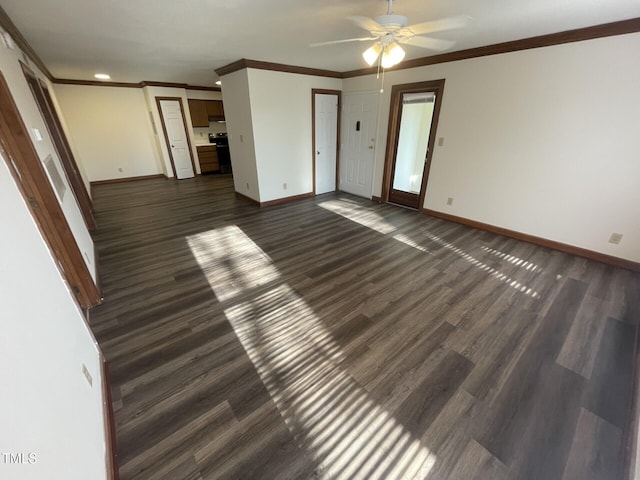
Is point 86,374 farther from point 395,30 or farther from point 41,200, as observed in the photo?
point 395,30

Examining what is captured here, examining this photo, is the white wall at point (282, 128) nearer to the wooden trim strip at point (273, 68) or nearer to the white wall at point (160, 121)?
the wooden trim strip at point (273, 68)

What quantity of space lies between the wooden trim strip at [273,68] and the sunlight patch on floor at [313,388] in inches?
132

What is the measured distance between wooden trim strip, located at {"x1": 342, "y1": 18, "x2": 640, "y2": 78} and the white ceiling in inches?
4.5

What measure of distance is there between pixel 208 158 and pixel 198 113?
1304 millimetres

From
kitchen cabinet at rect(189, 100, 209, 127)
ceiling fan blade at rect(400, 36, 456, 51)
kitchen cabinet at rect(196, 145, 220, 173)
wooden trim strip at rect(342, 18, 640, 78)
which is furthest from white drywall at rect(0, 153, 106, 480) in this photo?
kitchen cabinet at rect(189, 100, 209, 127)

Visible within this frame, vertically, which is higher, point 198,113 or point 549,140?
point 198,113

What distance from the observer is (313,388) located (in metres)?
1.65

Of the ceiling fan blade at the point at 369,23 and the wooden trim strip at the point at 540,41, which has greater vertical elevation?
the wooden trim strip at the point at 540,41

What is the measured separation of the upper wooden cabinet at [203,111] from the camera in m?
7.48

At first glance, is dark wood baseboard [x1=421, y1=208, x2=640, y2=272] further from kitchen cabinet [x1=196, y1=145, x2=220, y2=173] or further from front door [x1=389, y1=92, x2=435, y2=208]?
kitchen cabinet [x1=196, y1=145, x2=220, y2=173]

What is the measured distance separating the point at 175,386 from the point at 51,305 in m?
0.83

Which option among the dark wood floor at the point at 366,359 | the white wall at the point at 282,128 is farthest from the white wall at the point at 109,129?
the dark wood floor at the point at 366,359

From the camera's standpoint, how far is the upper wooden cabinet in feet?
24.6

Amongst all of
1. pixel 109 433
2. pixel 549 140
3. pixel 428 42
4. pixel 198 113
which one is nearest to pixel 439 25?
pixel 428 42
